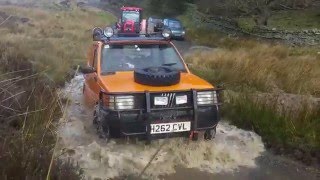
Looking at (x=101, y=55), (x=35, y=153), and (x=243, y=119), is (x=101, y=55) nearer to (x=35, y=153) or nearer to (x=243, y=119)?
(x=243, y=119)

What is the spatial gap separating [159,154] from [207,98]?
3.76 feet

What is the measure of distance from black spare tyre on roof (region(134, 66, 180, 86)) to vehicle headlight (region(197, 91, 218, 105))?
435 millimetres

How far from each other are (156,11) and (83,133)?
139 feet

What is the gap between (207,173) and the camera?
6.52m

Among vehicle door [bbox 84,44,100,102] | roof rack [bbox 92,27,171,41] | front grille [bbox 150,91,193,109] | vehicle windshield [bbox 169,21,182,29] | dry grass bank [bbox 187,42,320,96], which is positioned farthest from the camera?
vehicle windshield [bbox 169,21,182,29]

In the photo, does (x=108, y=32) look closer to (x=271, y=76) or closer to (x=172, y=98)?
(x=172, y=98)

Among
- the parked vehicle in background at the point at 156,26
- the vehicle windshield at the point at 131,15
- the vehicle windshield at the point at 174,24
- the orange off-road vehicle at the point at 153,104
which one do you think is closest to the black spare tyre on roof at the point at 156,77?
the orange off-road vehicle at the point at 153,104

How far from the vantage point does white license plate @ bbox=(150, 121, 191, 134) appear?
6.48 m

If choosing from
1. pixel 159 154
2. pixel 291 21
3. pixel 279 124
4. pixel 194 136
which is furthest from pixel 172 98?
pixel 291 21

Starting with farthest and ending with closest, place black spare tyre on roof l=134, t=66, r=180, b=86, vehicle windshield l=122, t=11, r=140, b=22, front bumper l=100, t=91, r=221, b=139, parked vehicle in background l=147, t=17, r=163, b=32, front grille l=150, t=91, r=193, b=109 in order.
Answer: vehicle windshield l=122, t=11, r=140, b=22
parked vehicle in background l=147, t=17, r=163, b=32
black spare tyre on roof l=134, t=66, r=180, b=86
front grille l=150, t=91, r=193, b=109
front bumper l=100, t=91, r=221, b=139

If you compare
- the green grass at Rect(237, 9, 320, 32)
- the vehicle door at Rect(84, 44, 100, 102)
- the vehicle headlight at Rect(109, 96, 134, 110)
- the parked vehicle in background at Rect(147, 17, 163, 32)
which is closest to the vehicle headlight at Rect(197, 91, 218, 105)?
the vehicle headlight at Rect(109, 96, 134, 110)

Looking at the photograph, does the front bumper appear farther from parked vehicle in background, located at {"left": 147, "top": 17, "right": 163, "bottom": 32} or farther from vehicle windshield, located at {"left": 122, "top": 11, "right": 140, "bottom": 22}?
vehicle windshield, located at {"left": 122, "top": 11, "right": 140, "bottom": 22}

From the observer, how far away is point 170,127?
655 cm

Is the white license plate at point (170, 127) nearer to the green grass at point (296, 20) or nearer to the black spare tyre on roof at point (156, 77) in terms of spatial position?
the black spare tyre on roof at point (156, 77)
